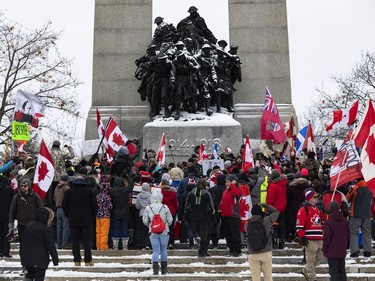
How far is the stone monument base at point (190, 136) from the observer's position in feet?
73.7

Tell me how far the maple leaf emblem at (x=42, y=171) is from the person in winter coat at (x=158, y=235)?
6.47ft

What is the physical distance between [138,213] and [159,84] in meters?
8.96

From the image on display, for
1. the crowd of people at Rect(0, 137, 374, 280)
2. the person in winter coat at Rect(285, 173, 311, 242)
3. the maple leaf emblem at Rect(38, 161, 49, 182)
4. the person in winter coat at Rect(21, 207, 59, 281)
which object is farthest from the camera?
the person in winter coat at Rect(285, 173, 311, 242)

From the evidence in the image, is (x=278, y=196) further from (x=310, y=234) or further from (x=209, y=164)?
(x=209, y=164)

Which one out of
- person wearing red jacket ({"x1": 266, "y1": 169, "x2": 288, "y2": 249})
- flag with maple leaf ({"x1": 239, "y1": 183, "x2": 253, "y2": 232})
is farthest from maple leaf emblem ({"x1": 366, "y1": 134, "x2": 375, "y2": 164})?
flag with maple leaf ({"x1": 239, "y1": 183, "x2": 253, "y2": 232})

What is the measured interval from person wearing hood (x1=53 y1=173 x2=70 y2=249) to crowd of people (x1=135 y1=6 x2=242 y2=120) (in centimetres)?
825

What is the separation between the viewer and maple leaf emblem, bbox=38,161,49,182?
13.3 metres

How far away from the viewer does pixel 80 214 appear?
42.9ft

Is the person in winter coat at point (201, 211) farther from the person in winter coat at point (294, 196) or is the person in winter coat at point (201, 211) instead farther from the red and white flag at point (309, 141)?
the red and white flag at point (309, 141)

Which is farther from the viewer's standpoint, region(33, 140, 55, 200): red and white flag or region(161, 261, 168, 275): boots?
region(33, 140, 55, 200): red and white flag

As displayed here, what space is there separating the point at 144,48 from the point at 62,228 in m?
12.6

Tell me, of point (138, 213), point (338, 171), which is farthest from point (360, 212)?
point (138, 213)

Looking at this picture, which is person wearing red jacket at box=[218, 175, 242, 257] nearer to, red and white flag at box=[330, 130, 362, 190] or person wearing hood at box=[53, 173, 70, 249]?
red and white flag at box=[330, 130, 362, 190]

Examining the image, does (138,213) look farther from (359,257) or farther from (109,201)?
(359,257)
